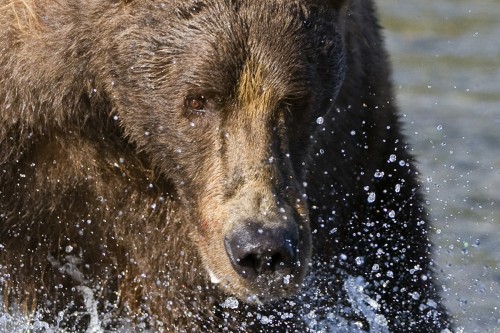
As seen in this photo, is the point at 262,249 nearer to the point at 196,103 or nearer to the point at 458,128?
the point at 196,103

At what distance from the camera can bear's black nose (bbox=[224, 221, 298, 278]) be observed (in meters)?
4.70

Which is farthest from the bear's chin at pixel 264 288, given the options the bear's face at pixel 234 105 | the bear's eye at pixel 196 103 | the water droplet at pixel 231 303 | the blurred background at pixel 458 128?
the blurred background at pixel 458 128

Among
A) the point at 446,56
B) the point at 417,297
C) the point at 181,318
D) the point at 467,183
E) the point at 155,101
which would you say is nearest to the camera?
the point at 155,101

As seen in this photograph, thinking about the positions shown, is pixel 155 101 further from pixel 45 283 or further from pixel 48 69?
pixel 45 283

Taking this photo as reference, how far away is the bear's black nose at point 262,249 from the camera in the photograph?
15.4 ft

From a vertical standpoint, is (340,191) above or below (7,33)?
below

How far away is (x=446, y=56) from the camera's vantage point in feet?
38.9

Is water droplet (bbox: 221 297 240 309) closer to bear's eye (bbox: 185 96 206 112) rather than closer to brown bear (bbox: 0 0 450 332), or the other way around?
brown bear (bbox: 0 0 450 332)

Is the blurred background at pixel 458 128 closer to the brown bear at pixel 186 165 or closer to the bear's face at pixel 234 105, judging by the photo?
the brown bear at pixel 186 165

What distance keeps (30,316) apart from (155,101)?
1.34 m

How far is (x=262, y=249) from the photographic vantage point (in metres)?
4.70

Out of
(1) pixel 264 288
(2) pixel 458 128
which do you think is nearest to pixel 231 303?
(1) pixel 264 288

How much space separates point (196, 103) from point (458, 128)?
218 inches

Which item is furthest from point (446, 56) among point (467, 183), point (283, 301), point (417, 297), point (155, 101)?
point (155, 101)
